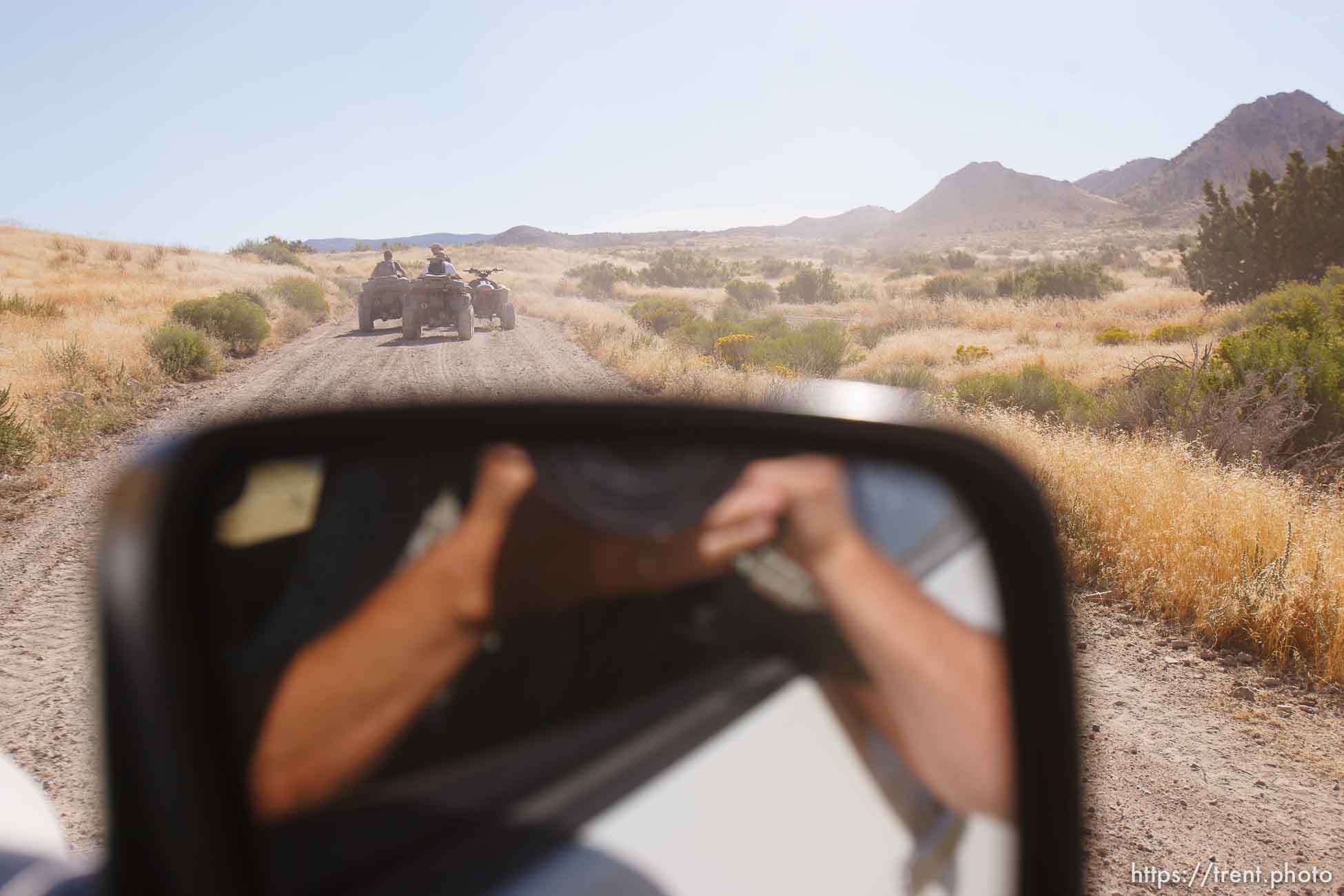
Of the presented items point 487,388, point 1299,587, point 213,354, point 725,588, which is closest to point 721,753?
point 725,588

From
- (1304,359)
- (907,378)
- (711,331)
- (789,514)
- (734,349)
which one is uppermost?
(789,514)

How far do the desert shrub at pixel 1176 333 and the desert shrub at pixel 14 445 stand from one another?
1826 cm

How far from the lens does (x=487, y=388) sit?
483 inches

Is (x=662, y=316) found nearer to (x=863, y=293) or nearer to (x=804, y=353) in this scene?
(x=804, y=353)

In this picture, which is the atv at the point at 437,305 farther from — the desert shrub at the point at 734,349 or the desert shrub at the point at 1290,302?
the desert shrub at the point at 1290,302

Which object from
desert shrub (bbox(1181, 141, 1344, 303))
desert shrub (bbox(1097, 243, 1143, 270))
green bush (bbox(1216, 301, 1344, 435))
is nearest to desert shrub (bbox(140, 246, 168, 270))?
desert shrub (bbox(1181, 141, 1344, 303))

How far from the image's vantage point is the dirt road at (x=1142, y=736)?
9.67 feet

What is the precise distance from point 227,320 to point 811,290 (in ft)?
86.2

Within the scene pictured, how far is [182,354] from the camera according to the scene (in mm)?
14195

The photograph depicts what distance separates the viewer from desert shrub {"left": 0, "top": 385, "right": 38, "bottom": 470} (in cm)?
788

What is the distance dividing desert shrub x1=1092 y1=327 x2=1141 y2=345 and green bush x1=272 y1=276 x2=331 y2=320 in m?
21.8

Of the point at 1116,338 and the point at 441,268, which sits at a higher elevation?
the point at 441,268

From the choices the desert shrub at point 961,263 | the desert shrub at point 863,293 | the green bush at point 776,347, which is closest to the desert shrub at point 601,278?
the desert shrub at point 863,293

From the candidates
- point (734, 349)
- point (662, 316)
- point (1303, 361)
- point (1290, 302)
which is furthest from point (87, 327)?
point (1290, 302)
